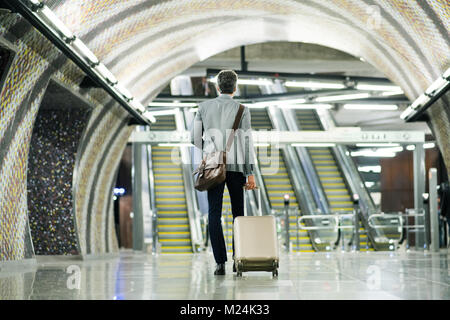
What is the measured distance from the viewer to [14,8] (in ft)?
18.4

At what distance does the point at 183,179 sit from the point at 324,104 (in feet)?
16.0

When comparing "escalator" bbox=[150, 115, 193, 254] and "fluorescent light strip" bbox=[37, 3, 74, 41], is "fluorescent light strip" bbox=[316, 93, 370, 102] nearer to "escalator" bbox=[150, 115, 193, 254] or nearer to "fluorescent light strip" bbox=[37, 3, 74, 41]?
"escalator" bbox=[150, 115, 193, 254]

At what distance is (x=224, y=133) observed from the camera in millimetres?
5406

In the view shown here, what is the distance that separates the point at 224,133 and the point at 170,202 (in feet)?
46.1

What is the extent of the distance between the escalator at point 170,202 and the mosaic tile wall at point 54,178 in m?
7.54

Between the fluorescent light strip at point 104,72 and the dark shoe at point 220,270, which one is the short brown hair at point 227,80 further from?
the fluorescent light strip at point 104,72

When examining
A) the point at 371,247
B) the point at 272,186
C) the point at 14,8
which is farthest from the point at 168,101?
the point at 14,8

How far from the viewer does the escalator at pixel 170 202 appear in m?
17.9

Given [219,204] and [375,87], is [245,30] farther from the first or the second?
[219,204]

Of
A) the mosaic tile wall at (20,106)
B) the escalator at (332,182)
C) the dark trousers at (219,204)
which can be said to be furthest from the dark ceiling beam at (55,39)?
the escalator at (332,182)

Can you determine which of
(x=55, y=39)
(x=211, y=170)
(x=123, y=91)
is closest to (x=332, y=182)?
(x=123, y=91)
